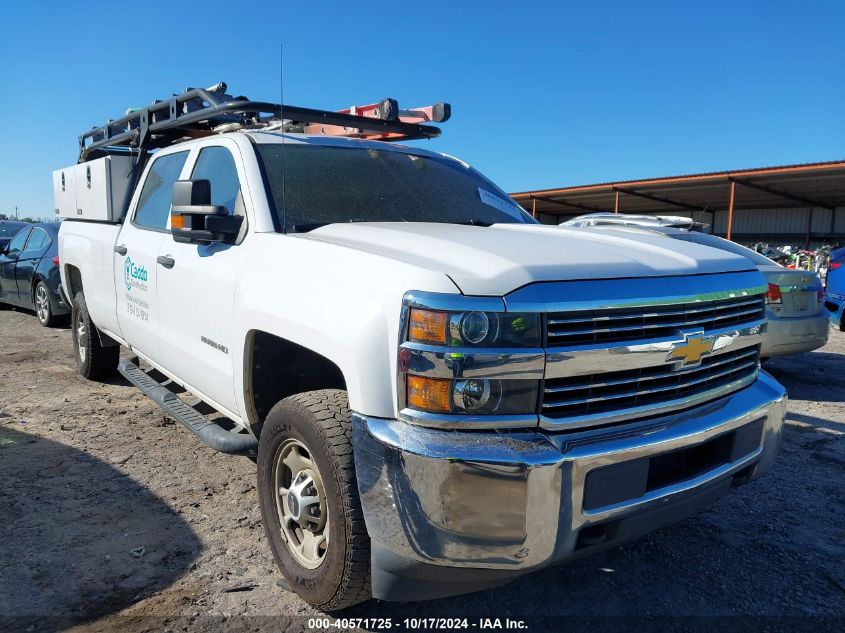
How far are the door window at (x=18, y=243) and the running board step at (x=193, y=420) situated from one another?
6.87 metres

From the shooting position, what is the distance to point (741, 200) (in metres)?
27.9

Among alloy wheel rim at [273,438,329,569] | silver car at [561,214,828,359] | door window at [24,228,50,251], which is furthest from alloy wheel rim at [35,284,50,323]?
alloy wheel rim at [273,438,329,569]

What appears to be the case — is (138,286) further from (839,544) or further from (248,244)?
(839,544)

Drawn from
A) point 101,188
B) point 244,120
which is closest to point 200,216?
point 244,120

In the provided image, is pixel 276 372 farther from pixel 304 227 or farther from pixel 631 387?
pixel 631 387

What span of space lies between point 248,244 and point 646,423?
1829mm

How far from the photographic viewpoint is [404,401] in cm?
200

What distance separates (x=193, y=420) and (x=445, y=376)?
6.33 ft

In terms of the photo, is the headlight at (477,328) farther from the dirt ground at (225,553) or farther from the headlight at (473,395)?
the dirt ground at (225,553)

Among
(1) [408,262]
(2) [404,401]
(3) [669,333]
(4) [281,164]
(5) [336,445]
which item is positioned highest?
(4) [281,164]

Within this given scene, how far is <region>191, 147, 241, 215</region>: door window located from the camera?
3248 mm

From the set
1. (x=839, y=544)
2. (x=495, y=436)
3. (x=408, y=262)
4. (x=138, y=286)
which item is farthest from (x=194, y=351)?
(x=839, y=544)

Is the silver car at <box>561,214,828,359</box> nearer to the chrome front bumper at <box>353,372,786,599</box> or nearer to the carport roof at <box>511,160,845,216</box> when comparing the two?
the chrome front bumper at <box>353,372,786,599</box>

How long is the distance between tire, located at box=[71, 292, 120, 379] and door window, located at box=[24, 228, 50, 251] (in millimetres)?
3995
